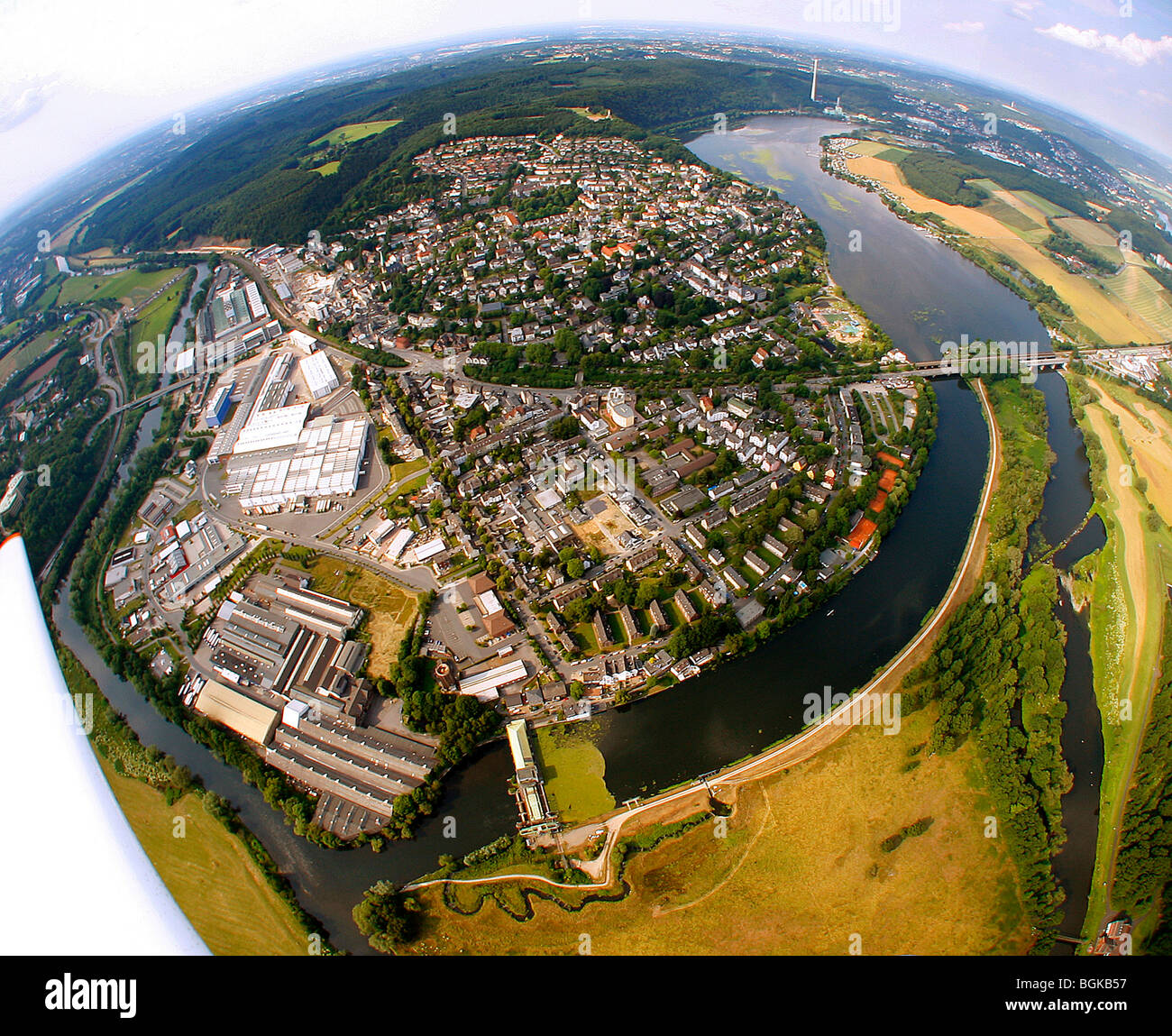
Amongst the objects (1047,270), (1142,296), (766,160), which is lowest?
(1142,296)

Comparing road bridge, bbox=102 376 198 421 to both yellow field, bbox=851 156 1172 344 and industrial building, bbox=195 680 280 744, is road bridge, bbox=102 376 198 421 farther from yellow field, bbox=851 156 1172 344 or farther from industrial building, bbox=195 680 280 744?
yellow field, bbox=851 156 1172 344

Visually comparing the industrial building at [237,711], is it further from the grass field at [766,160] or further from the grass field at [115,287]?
the grass field at [766,160]

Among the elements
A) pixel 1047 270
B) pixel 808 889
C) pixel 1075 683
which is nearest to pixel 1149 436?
pixel 1075 683

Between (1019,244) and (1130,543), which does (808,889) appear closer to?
(1130,543)

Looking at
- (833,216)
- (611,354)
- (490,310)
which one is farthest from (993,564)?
(833,216)

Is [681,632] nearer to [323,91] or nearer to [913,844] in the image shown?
[913,844]
